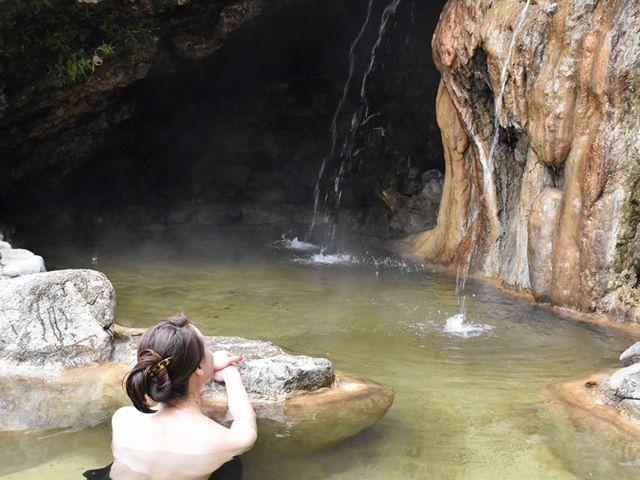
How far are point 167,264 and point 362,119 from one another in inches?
215

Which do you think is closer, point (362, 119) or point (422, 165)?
point (422, 165)

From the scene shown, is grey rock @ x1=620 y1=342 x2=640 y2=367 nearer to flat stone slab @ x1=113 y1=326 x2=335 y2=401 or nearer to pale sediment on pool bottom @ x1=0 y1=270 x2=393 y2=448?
pale sediment on pool bottom @ x1=0 y1=270 x2=393 y2=448

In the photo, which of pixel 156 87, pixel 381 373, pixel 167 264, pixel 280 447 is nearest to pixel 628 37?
pixel 381 373

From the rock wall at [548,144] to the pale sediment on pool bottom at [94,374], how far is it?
12.2 ft

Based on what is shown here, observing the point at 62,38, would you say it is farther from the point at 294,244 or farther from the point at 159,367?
the point at 159,367

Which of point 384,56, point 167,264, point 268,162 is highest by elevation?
point 384,56

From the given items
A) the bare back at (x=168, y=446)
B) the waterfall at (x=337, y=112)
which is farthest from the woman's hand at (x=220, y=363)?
the waterfall at (x=337, y=112)

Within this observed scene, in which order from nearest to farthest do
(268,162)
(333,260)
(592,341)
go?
(592,341) < (333,260) < (268,162)

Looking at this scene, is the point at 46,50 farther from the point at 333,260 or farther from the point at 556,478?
the point at 556,478

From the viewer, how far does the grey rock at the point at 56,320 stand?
13.9ft

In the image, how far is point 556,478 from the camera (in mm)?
3191

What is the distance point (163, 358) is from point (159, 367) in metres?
0.03

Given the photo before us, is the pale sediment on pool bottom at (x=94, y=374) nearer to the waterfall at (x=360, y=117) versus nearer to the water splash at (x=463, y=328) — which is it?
the water splash at (x=463, y=328)

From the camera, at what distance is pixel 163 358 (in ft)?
8.27
